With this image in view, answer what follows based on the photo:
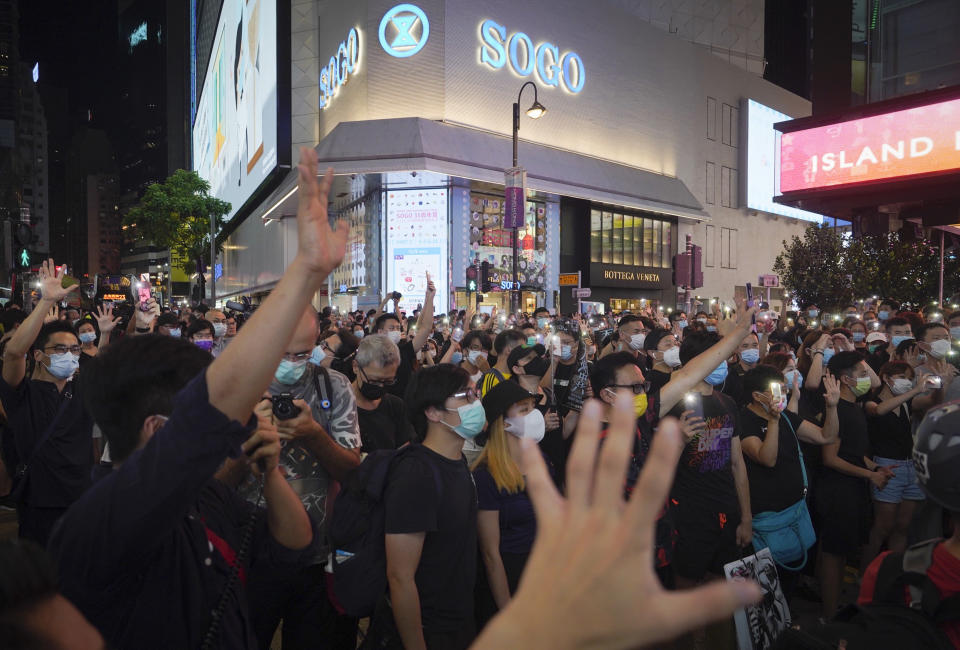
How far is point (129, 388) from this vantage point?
5.41 ft

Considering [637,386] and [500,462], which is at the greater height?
[637,386]

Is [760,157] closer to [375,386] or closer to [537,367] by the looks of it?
[537,367]

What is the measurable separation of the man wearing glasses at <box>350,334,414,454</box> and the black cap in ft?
1.94

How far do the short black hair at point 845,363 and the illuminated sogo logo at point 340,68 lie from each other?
2669cm

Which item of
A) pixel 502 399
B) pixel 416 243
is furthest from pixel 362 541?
pixel 416 243

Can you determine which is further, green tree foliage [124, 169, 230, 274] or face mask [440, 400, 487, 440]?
green tree foliage [124, 169, 230, 274]

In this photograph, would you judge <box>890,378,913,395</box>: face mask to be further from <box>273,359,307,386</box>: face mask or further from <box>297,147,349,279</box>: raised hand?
<box>297,147,349,279</box>: raised hand

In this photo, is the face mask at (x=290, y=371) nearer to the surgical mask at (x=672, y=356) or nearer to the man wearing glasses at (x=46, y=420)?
the man wearing glasses at (x=46, y=420)

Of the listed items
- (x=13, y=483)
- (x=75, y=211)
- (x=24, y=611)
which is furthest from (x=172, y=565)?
(x=75, y=211)

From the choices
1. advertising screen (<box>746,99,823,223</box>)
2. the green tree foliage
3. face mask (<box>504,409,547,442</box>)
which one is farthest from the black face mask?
advertising screen (<box>746,99,823,223</box>)

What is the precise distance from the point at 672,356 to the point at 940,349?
10.1 ft

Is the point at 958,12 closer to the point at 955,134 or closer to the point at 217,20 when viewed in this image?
the point at 955,134

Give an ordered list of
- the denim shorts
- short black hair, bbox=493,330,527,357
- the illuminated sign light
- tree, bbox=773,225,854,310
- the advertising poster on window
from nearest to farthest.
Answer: the denim shorts → short black hair, bbox=493,330,527,357 → the illuminated sign light → tree, bbox=773,225,854,310 → the advertising poster on window

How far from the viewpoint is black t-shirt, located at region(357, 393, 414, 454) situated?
13.8ft
